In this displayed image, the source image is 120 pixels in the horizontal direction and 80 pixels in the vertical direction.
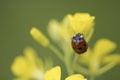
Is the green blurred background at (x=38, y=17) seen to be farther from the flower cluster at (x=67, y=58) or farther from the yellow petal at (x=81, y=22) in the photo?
the yellow petal at (x=81, y=22)

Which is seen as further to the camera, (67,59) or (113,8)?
(113,8)

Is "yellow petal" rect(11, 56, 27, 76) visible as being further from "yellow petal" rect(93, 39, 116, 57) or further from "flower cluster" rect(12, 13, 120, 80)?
"yellow petal" rect(93, 39, 116, 57)

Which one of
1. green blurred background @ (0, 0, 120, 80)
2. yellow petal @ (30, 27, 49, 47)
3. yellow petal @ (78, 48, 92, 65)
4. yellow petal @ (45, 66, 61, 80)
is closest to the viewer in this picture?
yellow petal @ (45, 66, 61, 80)

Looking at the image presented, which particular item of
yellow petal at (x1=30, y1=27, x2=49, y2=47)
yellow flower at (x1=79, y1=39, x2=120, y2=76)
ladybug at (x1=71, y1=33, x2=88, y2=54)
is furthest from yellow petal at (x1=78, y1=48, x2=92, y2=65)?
ladybug at (x1=71, y1=33, x2=88, y2=54)

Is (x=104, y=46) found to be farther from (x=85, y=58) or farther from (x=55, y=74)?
(x=55, y=74)

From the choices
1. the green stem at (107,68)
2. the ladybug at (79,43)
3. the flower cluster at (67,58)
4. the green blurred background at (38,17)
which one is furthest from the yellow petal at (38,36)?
the green blurred background at (38,17)

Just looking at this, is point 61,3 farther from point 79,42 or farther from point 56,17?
point 79,42

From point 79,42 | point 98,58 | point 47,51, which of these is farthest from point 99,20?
point 79,42
